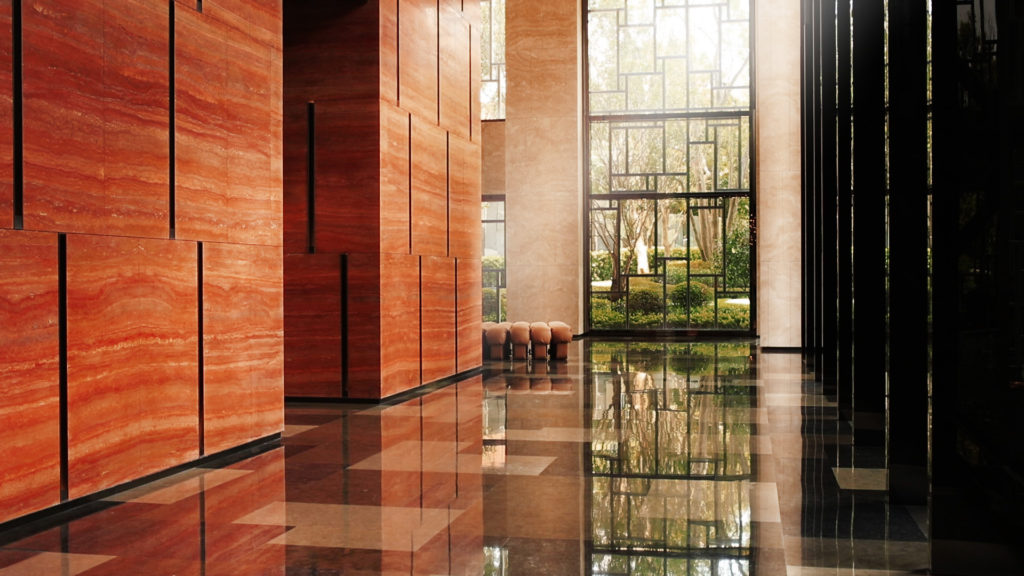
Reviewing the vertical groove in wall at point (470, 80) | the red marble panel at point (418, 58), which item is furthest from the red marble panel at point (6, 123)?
the vertical groove in wall at point (470, 80)

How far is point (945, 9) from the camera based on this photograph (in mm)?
4168

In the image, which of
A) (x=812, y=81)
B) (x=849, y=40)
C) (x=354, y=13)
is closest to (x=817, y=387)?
(x=849, y=40)

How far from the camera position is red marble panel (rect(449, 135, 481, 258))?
12.6 metres

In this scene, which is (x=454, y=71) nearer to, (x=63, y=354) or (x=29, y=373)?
(x=63, y=354)

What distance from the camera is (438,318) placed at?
1212 centimetres

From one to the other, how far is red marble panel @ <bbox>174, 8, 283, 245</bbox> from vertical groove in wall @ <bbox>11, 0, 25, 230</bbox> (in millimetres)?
1449

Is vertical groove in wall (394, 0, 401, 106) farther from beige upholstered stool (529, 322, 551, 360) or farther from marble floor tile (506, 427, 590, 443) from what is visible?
beige upholstered stool (529, 322, 551, 360)

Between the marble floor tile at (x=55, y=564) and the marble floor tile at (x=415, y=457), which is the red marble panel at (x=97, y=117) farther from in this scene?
the marble floor tile at (x=415, y=457)

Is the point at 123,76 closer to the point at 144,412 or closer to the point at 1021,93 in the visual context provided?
the point at 144,412

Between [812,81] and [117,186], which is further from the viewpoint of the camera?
[812,81]

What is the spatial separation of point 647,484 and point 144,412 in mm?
3264

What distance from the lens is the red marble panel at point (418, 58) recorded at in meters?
10.9

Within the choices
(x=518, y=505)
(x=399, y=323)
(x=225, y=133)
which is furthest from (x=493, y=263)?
(x=518, y=505)

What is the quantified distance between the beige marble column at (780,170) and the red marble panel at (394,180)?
8849 millimetres
